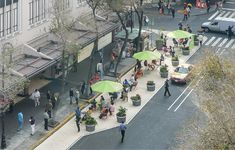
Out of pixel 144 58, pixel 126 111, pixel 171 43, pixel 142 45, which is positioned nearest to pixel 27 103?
pixel 126 111

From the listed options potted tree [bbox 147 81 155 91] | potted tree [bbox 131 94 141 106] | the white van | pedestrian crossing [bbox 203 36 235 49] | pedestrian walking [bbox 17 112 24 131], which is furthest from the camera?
the white van

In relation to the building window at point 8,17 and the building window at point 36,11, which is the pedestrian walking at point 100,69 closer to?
the building window at point 36,11

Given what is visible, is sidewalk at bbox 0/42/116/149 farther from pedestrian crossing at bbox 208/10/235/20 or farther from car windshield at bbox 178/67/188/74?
pedestrian crossing at bbox 208/10/235/20

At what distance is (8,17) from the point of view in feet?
158

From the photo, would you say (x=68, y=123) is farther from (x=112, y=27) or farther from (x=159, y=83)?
(x=112, y=27)

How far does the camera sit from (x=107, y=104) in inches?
1902

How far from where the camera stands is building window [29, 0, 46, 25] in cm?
5172

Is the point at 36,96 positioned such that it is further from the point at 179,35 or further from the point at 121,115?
the point at 179,35

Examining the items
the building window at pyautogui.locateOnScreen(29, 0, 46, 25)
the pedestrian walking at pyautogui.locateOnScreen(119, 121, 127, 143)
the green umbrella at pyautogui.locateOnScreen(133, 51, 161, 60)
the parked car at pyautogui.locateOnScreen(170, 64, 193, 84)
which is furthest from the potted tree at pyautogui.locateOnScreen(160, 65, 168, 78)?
the pedestrian walking at pyautogui.locateOnScreen(119, 121, 127, 143)

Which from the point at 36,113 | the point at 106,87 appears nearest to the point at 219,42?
the point at 106,87

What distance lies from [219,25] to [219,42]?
4.01m

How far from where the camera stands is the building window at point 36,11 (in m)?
51.7

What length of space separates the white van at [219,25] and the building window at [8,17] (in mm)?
30337

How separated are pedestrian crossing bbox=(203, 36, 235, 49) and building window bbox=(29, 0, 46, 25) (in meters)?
22.2
